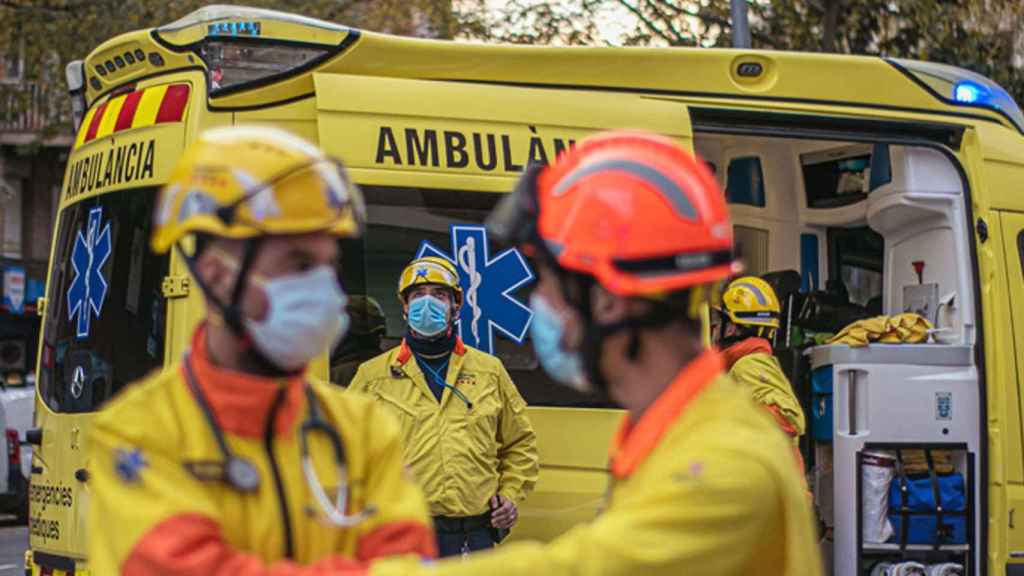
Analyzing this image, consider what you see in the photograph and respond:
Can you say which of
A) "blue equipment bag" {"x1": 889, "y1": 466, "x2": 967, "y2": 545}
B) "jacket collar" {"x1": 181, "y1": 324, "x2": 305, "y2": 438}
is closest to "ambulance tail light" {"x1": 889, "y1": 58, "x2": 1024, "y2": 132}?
"blue equipment bag" {"x1": 889, "y1": 466, "x2": 967, "y2": 545}

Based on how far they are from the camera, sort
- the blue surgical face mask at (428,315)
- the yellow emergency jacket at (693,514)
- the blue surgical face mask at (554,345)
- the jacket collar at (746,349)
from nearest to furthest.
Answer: the yellow emergency jacket at (693,514) → the blue surgical face mask at (554,345) → the blue surgical face mask at (428,315) → the jacket collar at (746,349)

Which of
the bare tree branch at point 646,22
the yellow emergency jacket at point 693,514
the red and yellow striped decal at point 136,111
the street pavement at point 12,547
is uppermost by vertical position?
the bare tree branch at point 646,22

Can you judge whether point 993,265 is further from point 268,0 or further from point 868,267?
point 268,0

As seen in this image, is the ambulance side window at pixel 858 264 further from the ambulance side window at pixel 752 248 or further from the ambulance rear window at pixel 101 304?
the ambulance rear window at pixel 101 304

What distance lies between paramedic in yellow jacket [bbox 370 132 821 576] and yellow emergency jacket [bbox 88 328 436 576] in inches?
5.7

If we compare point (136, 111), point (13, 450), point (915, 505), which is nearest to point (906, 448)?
point (915, 505)

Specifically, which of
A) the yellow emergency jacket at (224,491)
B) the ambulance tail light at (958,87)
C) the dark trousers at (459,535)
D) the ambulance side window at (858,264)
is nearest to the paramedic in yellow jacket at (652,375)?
the yellow emergency jacket at (224,491)

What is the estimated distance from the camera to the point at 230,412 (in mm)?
2719

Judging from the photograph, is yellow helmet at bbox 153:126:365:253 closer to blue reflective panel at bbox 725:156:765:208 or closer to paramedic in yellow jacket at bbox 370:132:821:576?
paramedic in yellow jacket at bbox 370:132:821:576

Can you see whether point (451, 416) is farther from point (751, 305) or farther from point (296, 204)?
point (296, 204)

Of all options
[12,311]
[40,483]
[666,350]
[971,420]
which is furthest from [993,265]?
[12,311]

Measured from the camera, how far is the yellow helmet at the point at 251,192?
2693 millimetres

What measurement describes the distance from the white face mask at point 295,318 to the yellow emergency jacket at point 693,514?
38 centimetres

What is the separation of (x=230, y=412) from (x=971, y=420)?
20.3 ft
